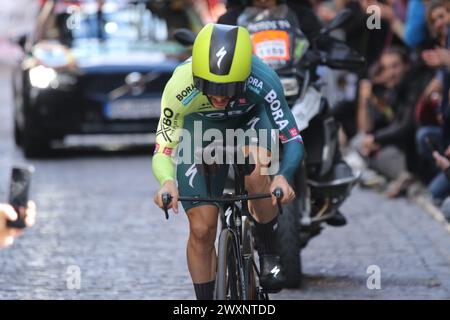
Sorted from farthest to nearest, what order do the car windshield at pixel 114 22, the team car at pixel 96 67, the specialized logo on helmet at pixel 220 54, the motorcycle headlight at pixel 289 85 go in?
1. the car windshield at pixel 114 22
2. the team car at pixel 96 67
3. the motorcycle headlight at pixel 289 85
4. the specialized logo on helmet at pixel 220 54

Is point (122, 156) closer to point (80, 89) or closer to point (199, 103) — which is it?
point (80, 89)

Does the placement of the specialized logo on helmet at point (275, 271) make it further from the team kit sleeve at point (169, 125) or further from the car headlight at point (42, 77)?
the car headlight at point (42, 77)

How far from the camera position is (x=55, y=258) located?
10125 millimetres

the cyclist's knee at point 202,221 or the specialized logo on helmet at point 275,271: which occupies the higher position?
the cyclist's knee at point 202,221

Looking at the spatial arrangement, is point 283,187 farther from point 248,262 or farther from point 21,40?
point 21,40

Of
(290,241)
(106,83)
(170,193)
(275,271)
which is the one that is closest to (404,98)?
(106,83)

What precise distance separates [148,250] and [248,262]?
144 inches

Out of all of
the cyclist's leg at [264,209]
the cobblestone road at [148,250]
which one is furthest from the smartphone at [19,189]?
the cyclist's leg at [264,209]

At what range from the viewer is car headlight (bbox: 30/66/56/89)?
644 inches

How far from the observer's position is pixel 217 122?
23.2 feet

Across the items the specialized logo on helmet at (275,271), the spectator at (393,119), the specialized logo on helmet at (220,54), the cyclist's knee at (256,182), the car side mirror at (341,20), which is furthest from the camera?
the spectator at (393,119)

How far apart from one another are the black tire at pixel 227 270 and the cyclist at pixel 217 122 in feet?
0.76

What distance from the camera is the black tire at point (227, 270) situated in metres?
6.26

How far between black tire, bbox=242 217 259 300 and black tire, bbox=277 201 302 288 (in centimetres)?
143
